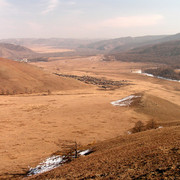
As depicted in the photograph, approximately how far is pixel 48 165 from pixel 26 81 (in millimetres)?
57662

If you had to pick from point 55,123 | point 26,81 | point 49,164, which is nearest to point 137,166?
point 49,164

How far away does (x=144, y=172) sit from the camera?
32.1ft

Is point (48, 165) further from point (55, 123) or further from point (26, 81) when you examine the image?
point (26, 81)

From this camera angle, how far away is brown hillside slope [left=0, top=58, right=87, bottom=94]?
64838mm

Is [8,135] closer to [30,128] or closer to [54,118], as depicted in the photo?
[30,128]

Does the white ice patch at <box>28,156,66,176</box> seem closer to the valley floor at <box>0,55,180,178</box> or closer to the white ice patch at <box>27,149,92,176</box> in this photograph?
the white ice patch at <box>27,149,92,176</box>

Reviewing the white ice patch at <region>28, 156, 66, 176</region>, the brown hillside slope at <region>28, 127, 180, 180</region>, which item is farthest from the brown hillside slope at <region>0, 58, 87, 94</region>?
A: the brown hillside slope at <region>28, 127, 180, 180</region>

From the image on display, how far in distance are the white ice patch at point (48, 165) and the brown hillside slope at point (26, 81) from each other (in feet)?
157

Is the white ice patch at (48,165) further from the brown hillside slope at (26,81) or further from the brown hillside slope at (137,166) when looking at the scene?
the brown hillside slope at (26,81)

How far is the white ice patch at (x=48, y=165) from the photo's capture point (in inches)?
667

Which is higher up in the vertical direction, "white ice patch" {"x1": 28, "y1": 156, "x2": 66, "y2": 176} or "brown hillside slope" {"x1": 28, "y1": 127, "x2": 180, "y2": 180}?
"brown hillside slope" {"x1": 28, "y1": 127, "x2": 180, "y2": 180}

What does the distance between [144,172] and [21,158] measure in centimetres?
1473

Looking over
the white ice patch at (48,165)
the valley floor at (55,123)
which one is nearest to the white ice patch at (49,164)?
the white ice patch at (48,165)

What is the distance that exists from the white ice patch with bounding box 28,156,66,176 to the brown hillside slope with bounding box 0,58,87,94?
47.9 meters
